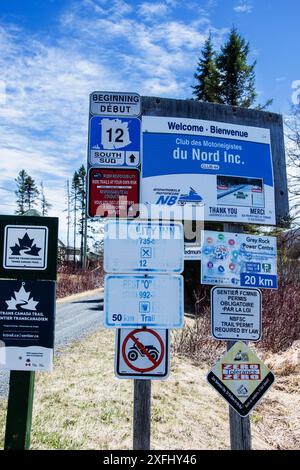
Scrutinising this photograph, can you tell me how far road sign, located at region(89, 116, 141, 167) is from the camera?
3.19m

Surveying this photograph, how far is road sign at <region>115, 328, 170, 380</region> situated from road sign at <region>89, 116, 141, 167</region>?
1.24 m

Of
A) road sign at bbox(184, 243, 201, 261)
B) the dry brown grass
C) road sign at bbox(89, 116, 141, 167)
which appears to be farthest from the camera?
road sign at bbox(184, 243, 201, 261)

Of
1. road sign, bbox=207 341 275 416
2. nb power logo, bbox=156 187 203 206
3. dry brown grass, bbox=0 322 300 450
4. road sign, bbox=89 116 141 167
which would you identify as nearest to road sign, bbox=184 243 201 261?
nb power logo, bbox=156 187 203 206

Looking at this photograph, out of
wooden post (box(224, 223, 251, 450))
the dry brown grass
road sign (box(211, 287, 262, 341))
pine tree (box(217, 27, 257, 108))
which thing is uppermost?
pine tree (box(217, 27, 257, 108))

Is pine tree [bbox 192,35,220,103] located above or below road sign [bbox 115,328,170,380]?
above

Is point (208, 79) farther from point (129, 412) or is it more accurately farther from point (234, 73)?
point (129, 412)

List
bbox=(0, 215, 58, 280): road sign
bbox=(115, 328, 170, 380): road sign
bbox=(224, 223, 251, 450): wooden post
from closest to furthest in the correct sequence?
bbox=(115, 328, 170, 380): road sign
bbox=(0, 215, 58, 280): road sign
bbox=(224, 223, 251, 450): wooden post

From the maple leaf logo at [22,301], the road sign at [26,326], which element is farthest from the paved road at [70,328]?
the maple leaf logo at [22,301]

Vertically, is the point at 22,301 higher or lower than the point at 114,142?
lower

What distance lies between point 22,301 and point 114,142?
4.38 feet

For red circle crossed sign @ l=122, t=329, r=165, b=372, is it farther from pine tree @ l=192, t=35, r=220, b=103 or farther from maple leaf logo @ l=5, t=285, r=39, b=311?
pine tree @ l=192, t=35, r=220, b=103

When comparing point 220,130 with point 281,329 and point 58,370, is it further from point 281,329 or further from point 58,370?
point 281,329

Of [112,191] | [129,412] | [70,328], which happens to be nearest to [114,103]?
[112,191]

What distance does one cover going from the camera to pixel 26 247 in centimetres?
310
